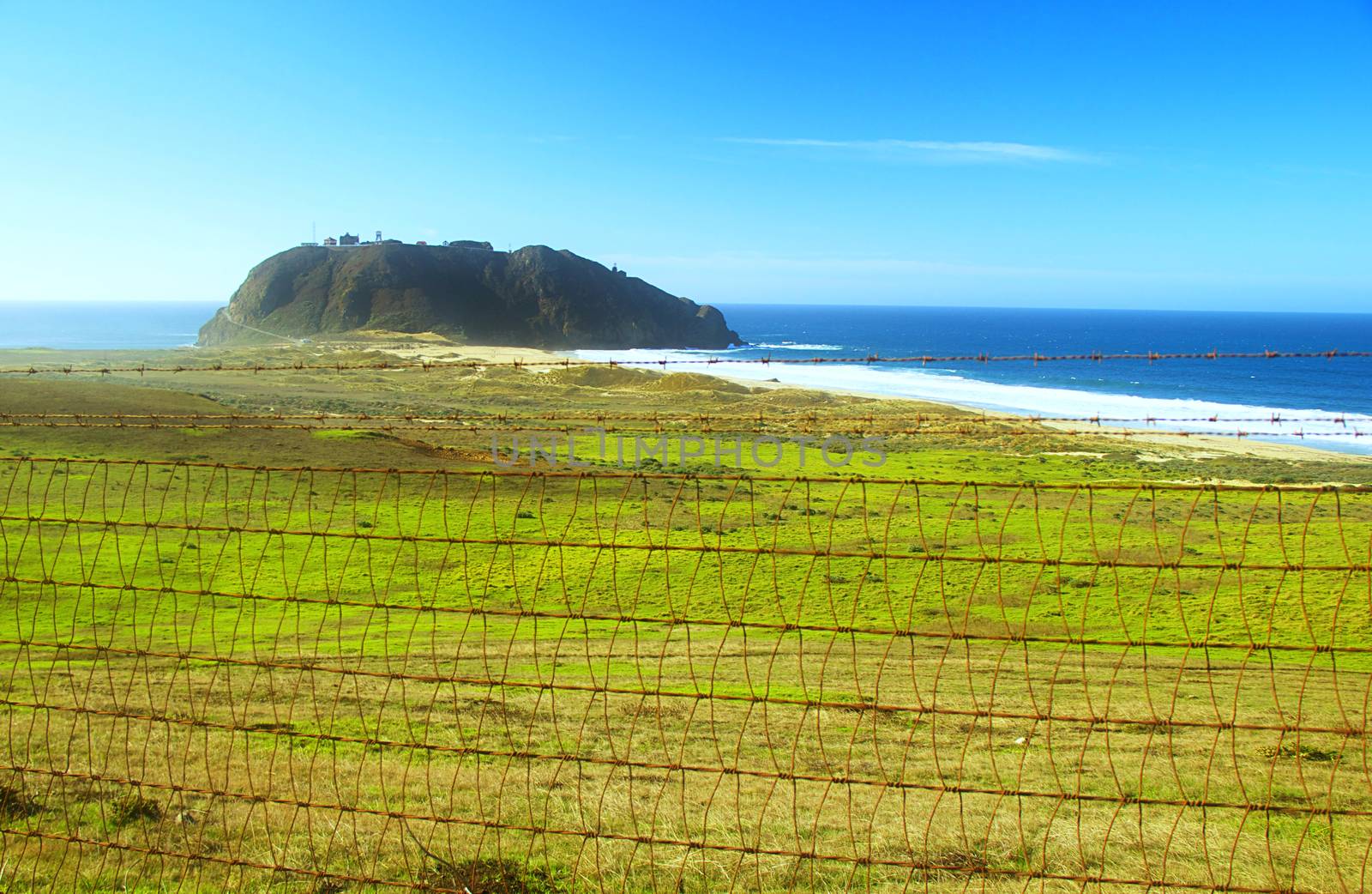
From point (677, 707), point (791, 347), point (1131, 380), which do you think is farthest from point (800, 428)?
point (791, 347)

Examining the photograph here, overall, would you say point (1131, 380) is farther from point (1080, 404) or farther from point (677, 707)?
point (677, 707)

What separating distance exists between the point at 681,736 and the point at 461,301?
146 m

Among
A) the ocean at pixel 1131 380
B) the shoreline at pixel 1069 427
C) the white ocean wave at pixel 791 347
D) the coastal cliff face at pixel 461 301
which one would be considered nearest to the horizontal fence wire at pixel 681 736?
the shoreline at pixel 1069 427

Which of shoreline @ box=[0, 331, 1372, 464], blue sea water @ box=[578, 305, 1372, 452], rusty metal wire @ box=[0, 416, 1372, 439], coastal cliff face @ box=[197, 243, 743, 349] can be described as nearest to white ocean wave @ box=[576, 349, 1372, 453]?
blue sea water @ box=[578, 305, 1372, 452]

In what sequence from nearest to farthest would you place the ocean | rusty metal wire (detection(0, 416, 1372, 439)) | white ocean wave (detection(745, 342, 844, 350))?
rusty metal wire (detection(0, 416, 1372, 439))
the ocean
white ocean wave (detection(745, 342, 844, 350))

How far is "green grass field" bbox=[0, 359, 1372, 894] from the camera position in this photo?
449 centimetres

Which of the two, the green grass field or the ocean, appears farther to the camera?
the ocean

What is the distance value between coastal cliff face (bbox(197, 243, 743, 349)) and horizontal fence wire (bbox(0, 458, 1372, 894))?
129 metres

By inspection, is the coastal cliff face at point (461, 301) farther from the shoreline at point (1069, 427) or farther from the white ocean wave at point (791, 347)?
the shoreline at point (1069, 427)

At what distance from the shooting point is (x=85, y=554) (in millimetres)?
17188

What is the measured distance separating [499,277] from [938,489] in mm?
136892

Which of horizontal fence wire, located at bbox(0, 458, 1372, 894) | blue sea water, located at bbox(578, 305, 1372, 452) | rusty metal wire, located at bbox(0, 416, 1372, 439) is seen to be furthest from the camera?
blue sea water, located at bbox(578, 305, 1372, 452)

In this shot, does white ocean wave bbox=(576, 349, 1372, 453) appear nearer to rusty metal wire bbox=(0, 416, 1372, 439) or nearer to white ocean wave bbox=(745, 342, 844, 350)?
rusty metal wire bbox=(0, 416, 1372, 439)

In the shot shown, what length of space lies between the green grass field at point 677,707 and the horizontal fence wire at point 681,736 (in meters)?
0.05
